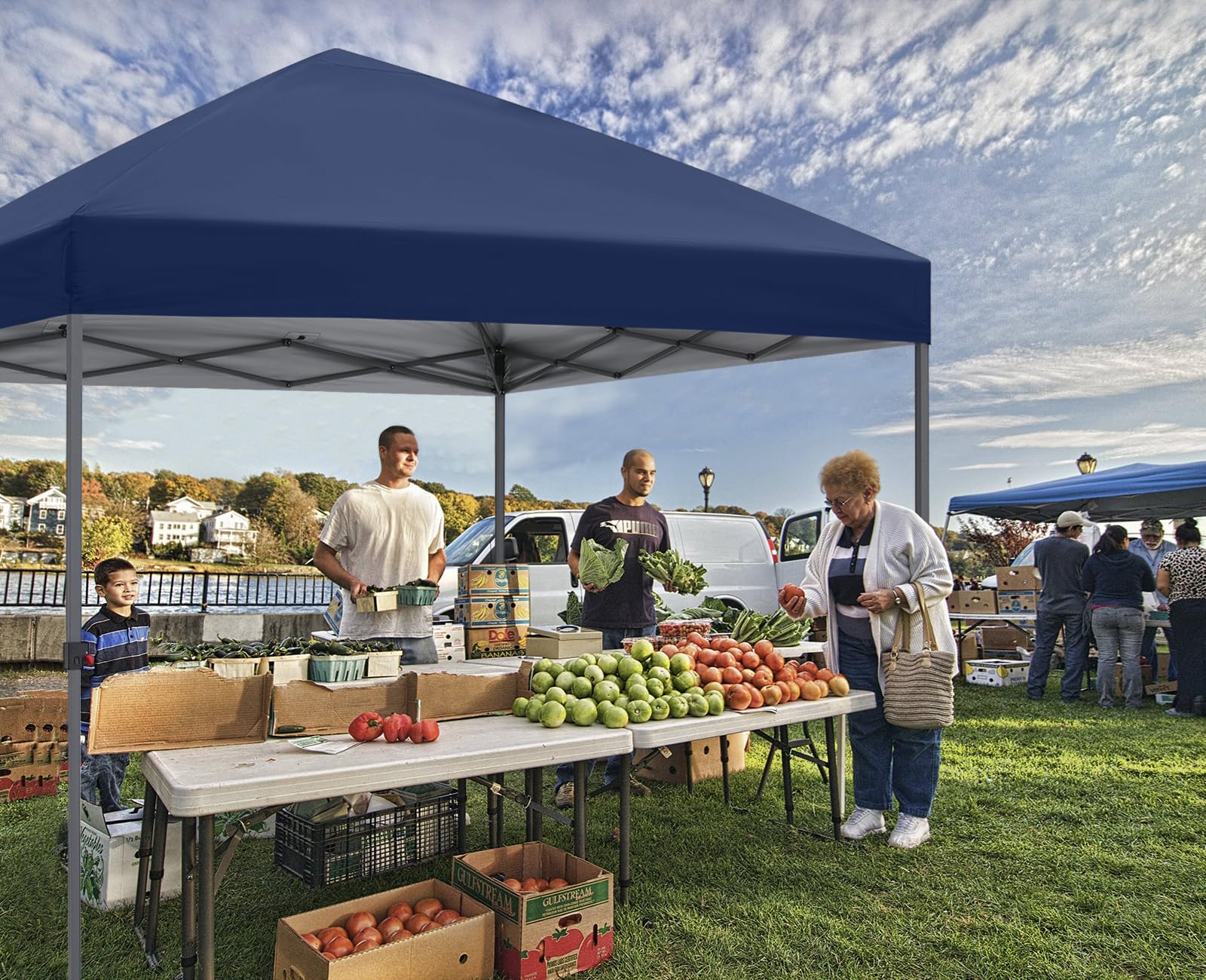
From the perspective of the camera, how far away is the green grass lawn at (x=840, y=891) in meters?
3.25

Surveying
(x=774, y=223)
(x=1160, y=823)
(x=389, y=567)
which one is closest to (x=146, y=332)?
(x=389, y=567)

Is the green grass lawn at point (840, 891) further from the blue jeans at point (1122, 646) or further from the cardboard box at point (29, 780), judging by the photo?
the blue jeans at point (1122, 646)

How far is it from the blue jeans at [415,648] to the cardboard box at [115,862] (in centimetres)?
125

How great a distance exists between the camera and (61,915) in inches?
142

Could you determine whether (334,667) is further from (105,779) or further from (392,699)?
(105,779)

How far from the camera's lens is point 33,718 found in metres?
5.69

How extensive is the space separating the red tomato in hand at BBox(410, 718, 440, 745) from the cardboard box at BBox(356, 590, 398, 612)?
4.53ft

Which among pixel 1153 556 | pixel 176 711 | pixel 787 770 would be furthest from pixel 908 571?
pixel 1153 556

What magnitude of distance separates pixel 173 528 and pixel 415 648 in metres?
30.2

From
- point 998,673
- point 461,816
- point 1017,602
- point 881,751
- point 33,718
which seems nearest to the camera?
point 461,816

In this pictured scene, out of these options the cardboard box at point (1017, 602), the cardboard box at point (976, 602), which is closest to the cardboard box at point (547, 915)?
the cardboard box at point (976, 602)

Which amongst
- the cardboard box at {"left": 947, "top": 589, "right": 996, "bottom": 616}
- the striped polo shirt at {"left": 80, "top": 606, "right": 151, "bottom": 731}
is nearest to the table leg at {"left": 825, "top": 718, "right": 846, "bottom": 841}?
the striped polo shirt at {"left": 80, "top": 606, "right": 151, "bottom": 731}

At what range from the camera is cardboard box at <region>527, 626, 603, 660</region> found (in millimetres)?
4500

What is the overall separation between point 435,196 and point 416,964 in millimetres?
2737
